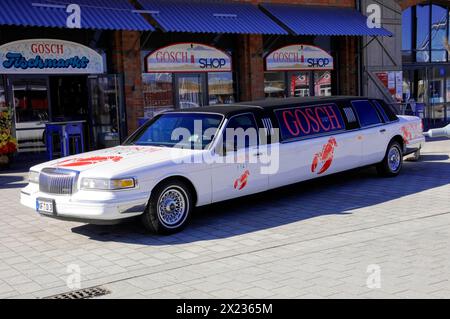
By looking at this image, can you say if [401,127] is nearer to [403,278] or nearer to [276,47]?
[403,278]

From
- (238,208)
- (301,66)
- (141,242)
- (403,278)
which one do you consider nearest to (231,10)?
(301,66)

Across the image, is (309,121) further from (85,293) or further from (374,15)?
(374,15)

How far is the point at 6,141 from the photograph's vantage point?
1248cm

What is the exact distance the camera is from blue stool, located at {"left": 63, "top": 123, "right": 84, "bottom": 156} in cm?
1334

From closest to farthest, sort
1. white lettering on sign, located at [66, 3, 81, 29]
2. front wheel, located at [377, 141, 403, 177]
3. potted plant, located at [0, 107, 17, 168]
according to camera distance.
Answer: front wheel, located at [377, 141, 403, 177] → potted plant, located at [0, 107, 17, 168] → white lettering on sign, located at [66, 3, 81, 29]

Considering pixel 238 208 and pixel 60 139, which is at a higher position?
pixel 60 139

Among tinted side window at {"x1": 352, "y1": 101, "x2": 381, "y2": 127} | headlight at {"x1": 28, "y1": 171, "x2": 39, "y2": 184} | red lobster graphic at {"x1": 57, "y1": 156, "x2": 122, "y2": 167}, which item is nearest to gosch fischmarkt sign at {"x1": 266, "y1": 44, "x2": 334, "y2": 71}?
tinted side window at {"x1": 352, "y1": 101, "x2": 381, "y2": 127}

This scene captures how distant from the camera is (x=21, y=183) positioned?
11.0 metres

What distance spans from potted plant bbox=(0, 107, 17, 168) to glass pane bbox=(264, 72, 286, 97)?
804 cm

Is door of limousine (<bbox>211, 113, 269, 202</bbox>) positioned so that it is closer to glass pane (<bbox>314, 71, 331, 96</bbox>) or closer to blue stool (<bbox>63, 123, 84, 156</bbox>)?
blue stool (<bbox>63, 123, 84, 156</bbox>)

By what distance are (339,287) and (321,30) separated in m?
12.9

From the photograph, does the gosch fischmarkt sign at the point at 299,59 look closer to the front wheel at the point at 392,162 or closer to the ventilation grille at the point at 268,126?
the front wheel at the point at 392,162

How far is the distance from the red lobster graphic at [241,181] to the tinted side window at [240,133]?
370 millimetres

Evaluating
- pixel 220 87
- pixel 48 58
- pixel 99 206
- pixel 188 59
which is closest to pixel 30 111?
pixel 48 58
